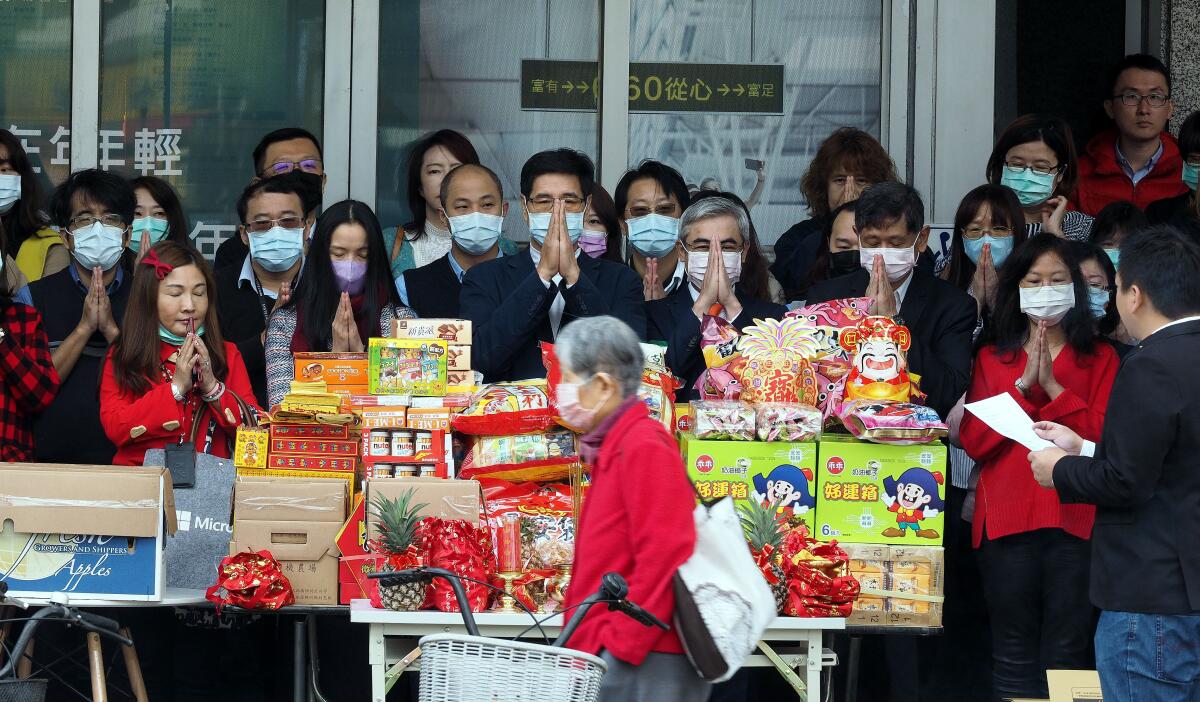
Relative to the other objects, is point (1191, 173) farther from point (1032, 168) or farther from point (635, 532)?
point (635, 532)

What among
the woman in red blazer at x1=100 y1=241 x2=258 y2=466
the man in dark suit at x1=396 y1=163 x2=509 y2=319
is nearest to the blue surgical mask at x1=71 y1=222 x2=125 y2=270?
the woman in red blazer at x1=100 y1=241 x2=258 y2=466

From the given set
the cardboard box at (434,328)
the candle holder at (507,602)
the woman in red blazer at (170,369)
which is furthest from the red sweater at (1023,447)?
the woman in red blazer at (170,369)

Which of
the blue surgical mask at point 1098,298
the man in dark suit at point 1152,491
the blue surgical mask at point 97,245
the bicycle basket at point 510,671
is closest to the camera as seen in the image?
the bicycle basket at point 510,671

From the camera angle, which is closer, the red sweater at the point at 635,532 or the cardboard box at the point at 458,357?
the red sweater at the point at 635,532

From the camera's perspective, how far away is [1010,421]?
5051mm

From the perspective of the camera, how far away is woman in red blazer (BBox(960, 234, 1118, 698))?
5676mm

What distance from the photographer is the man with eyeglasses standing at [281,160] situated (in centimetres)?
740

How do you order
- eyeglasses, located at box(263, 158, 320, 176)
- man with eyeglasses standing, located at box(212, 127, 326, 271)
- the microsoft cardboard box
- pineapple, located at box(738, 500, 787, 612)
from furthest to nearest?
eyeglasses, located at box(263, 158, 320, 176) → man with eyeglasses standing, located at box(212, 127, 326, 271) → the microsoft cardboard box → pineapple, located at box(738, 500, 787, 612)

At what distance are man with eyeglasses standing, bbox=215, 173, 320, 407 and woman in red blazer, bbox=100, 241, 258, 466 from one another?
593 millimetres

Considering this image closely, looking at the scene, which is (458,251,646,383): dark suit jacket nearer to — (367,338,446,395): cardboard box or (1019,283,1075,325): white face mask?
(367,338,446,395): cardboard box

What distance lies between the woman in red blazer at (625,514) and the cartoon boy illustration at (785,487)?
1567 mm

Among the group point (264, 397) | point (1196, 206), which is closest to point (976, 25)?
point (1196, 206)

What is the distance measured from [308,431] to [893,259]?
2480 mm

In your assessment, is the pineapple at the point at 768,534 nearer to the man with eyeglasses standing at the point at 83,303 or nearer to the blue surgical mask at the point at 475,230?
the blue surgical mask at the point at 475,230
